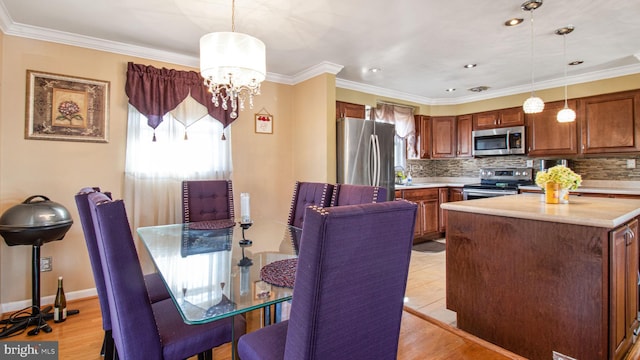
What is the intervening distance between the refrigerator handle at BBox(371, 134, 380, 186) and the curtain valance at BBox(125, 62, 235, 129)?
2.11m

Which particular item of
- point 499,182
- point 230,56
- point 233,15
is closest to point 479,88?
point 499,182

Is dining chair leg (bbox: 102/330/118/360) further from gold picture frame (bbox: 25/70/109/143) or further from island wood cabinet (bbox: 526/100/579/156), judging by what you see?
island wood cabinet (bbox: 526/100/579/156)

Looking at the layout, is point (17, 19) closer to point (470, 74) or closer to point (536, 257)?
point (536, 257)

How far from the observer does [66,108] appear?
9.00ft

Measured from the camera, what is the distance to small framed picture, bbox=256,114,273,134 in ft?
12.5

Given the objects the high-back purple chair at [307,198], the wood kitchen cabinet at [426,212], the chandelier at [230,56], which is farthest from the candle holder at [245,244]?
the wood kitchen cabinet at [426,212]

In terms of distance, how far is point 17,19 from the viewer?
2.46 m

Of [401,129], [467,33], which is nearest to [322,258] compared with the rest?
[467,33]

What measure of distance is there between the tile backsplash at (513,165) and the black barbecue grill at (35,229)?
4.78 m

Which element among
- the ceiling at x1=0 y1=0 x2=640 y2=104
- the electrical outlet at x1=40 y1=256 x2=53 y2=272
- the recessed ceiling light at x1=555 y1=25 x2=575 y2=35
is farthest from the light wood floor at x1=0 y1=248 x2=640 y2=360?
the recessed ceiling light at x1=555 y1=25 x2=575 y2=35

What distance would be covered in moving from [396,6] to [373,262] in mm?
2117

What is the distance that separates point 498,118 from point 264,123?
3.59 m

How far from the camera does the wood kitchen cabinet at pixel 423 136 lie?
17.5ft

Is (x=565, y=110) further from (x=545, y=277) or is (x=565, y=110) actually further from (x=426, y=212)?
(x=426, y=212)
